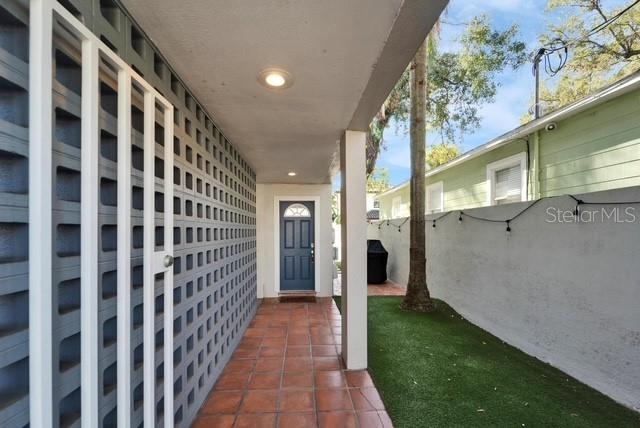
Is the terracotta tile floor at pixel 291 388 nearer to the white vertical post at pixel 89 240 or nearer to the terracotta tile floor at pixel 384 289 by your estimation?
the white vertical post at pixel 89 240

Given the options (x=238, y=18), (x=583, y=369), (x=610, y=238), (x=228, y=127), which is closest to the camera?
(x=238, y=18)

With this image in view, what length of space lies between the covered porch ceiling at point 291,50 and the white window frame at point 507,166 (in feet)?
10.6

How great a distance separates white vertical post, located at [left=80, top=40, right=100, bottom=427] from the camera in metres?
0.97

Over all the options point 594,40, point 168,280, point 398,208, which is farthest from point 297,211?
point 594,40

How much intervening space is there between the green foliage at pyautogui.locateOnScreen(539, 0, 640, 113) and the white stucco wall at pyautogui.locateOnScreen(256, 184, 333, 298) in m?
4.45

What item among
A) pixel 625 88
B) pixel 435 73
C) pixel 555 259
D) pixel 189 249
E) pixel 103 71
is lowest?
pixel 555 259

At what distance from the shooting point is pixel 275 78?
180 centimetres

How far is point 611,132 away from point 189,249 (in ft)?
14.7

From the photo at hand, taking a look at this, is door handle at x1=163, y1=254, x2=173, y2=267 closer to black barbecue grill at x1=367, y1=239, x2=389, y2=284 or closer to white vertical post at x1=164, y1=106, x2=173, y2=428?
white vertical post at x1=164, y1=106, x2=173, y2=428

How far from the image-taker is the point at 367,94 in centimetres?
204

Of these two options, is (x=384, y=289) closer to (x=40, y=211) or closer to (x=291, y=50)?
(x=291, y=50)

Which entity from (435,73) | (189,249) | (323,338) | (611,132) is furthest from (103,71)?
(435,73)

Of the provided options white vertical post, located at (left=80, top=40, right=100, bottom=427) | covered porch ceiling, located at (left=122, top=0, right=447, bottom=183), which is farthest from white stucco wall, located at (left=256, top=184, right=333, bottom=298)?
white vertical post, located at (left=80, top=40, right=100, bottom=427)

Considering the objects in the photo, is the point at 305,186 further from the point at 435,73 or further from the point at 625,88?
the point at 625,88
